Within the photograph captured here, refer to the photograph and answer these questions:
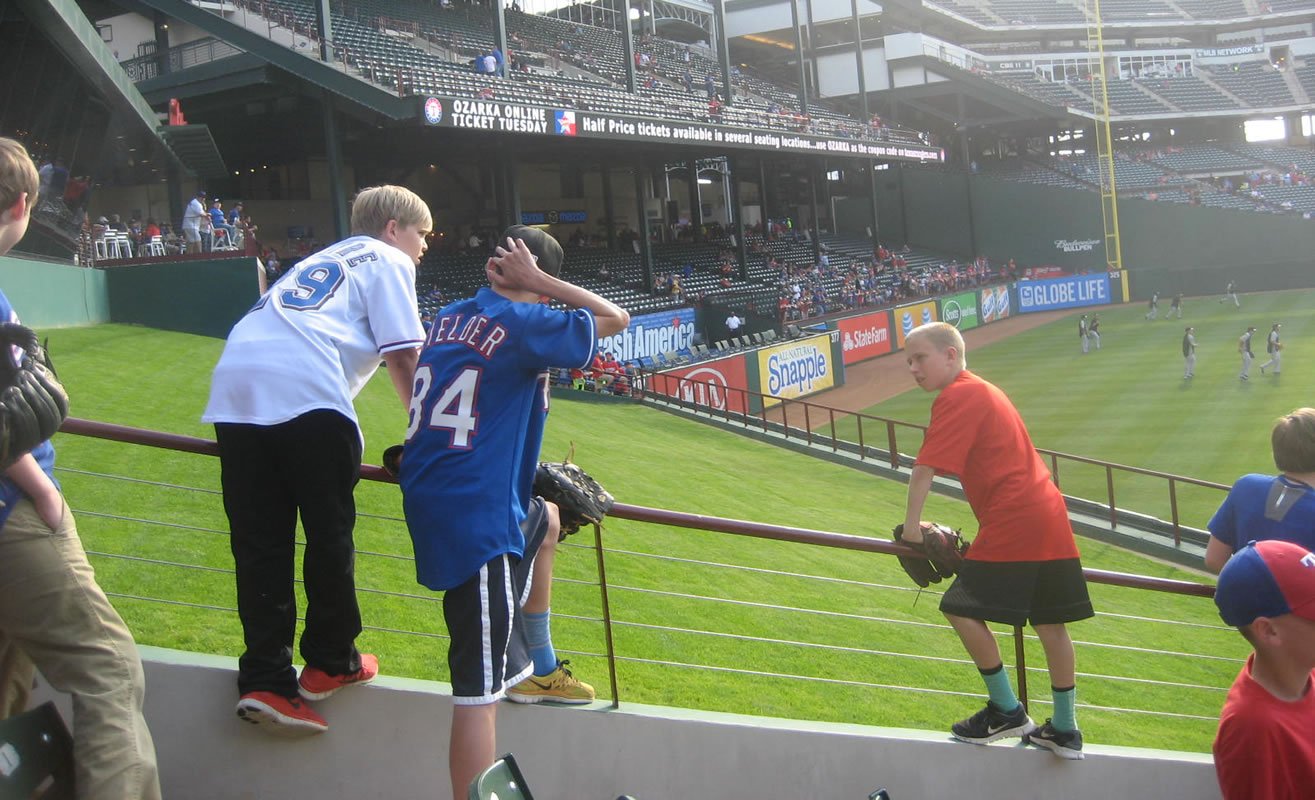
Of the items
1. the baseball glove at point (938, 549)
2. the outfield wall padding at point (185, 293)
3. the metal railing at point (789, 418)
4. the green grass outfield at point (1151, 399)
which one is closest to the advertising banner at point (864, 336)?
the green grass outfield at point (1151, 399)

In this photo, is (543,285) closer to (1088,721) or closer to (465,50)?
(1088,721)

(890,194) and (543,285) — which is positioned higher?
(890,194)

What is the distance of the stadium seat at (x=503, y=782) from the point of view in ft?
7.95

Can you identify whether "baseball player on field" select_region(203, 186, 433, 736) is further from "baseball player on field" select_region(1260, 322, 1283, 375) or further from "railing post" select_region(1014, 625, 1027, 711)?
"baseball player on field" select_region(1260, 322, 1283, 375)

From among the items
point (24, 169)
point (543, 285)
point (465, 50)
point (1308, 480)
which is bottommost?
point (1308, 480)

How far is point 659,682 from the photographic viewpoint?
655 cm

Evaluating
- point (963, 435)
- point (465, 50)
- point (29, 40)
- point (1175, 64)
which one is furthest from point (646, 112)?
point (1175, 64)

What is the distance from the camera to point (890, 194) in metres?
57.7

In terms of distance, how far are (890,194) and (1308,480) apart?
183 feet

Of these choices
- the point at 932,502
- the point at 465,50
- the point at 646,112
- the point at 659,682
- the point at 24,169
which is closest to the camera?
the point at 24,169

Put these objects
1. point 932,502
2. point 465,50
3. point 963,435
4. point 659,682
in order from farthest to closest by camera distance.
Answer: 1. point 465,50
2. point 932,502
3. point 659,682
4. point 963,435

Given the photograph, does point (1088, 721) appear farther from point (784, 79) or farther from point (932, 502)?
point (784, 79)

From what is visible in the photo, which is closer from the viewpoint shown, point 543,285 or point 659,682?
point 543,285

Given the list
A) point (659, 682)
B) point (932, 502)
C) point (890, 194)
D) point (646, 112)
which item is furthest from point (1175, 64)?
point (659, 682)
